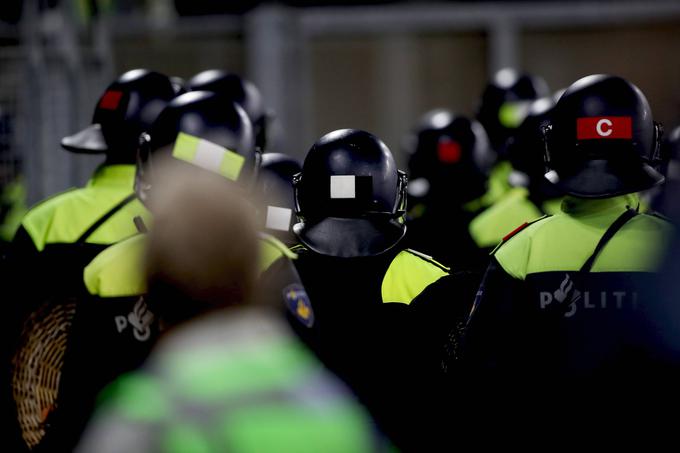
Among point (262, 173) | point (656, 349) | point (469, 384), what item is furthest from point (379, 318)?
point (262, 173)

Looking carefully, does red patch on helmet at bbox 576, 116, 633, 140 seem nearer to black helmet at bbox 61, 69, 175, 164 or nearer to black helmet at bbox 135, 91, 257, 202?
black helmet at bbox 135, 91, 257, 202

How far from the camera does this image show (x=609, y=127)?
3.60 m

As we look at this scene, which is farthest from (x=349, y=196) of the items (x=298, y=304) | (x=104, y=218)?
(x=104, y=218)

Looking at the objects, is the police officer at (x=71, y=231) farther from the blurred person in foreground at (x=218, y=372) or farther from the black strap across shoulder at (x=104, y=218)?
the blurred person in foreground at (x=218, y=372)

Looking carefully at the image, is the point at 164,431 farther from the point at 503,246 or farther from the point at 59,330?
the point at 59,330

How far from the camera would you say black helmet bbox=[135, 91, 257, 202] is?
3.27 m

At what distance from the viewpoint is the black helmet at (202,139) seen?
3.27 m

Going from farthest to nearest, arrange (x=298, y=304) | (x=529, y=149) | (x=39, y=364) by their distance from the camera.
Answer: (x=529, y=149), (x=39, y=364), (x=298, y=304)

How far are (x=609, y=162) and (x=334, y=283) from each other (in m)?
1.11

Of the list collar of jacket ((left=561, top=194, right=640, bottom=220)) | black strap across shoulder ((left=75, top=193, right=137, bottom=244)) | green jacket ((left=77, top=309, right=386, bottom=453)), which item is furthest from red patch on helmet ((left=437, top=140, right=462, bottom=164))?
green jacket ((left=77, top=309, right=386, bottom=453))

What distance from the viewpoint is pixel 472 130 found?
6.70 m

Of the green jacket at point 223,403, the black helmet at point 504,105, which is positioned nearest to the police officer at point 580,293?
the green jacket at point 223,403

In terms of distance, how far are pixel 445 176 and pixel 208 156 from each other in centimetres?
336

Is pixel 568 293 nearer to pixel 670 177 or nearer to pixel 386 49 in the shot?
pixel 670 177
